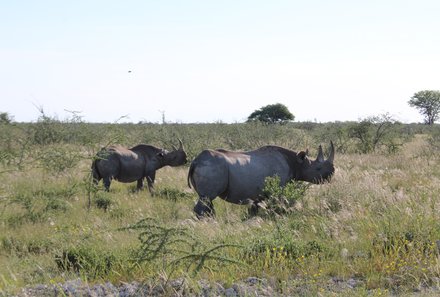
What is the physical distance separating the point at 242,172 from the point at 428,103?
6194cm

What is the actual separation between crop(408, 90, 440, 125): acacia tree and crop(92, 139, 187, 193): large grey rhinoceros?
187 feet

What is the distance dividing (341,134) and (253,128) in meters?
4.45

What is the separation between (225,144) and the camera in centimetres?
2494

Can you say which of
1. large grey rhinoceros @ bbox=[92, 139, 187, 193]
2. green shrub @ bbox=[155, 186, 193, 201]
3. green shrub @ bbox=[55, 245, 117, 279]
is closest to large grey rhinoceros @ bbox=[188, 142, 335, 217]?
green shrub @ bbox=[155, 186, 193, 201]

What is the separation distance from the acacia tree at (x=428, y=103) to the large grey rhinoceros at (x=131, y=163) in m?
56.9

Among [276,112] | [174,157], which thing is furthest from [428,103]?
[174,157]

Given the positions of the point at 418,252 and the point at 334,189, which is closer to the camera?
the point at 418,252

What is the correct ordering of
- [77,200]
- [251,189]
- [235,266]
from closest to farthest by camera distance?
Result: [235,266], [251,189], [77,200]

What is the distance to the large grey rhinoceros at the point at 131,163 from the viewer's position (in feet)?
43.2

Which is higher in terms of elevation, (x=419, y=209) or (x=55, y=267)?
(x=419, y=209)

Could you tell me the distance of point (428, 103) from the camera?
216 feet

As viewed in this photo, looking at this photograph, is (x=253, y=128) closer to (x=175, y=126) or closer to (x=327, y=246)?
(x=175, y=126)

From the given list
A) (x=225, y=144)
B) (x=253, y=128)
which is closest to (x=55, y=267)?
(x=225, y=144)

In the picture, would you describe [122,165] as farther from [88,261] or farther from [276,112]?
[276,112]
